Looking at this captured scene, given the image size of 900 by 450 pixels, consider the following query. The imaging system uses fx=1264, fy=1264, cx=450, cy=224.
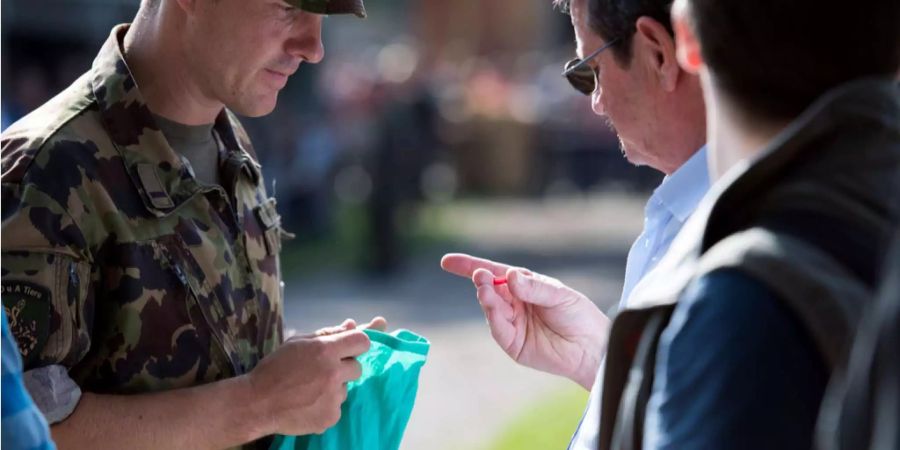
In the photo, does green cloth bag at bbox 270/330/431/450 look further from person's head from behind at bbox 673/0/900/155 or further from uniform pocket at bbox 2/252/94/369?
person's head from behind at bbox 673/0/900/155

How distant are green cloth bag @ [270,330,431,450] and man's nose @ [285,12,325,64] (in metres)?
0.65

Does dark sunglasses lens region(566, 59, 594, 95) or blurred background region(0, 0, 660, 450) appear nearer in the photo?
dark sunglasses lens region(566, 59, 594, 95)

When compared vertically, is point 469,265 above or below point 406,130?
above

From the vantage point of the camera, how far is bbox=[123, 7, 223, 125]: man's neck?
262 centimetres

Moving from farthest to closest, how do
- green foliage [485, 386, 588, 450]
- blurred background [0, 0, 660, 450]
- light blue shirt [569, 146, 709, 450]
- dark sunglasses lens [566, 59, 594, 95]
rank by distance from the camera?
blurred background [0, 0, 660, 450] → green foliage [485, 386, 588, 450] → dark sunglasses lens [566, 59, 594, 95] → light blue shirt [569, 146, 709, 450]

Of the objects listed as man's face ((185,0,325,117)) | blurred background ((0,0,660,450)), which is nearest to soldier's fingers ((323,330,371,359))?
man's face ((185,0,325,117))

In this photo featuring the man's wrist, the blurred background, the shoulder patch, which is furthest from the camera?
the blurred background

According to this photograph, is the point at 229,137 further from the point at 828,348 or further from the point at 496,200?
the point at 496,200

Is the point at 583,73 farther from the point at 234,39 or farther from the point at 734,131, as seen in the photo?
the point at 734,131


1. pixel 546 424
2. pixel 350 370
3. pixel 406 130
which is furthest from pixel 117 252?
pixel 406 130

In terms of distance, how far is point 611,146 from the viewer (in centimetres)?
2070

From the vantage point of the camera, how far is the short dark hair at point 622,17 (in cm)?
231

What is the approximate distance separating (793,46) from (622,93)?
1037 millimetres

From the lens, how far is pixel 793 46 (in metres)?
1.41
